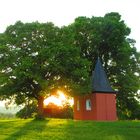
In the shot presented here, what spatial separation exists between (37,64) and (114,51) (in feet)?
63.7

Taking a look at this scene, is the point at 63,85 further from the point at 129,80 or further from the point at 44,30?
the point at 129,80

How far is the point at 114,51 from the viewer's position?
210ft

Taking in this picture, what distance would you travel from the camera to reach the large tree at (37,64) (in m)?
47.8

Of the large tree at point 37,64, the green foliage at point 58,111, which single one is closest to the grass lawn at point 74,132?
the large tree at point 37,64

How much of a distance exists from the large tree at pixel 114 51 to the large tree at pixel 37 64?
11.8 meters

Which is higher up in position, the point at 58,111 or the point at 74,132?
the point at 58,111

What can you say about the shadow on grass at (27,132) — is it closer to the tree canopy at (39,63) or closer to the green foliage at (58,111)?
the tree canopy at (39,63)

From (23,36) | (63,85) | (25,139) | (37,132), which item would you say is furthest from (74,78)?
(25,139)

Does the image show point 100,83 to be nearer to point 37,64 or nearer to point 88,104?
point 88,104

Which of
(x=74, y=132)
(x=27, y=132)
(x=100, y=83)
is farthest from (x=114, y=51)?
(x=27, y=132)

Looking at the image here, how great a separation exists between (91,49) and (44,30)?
613 inches

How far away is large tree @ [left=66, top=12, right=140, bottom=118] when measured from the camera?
62.3 metres

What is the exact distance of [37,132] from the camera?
113 ft

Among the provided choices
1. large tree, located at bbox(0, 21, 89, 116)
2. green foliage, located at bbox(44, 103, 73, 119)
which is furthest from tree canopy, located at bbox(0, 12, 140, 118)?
green foliage, located at bbox(44, 103, 73, 119)
